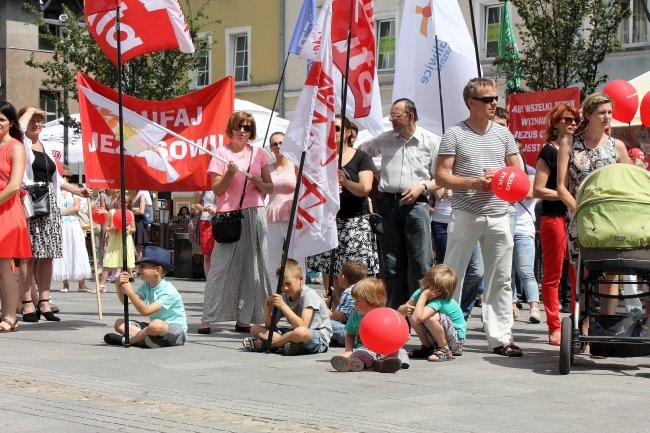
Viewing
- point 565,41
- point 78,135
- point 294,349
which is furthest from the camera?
point 78,135

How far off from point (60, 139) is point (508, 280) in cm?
2074

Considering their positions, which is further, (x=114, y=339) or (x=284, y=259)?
(x=114, y=339)

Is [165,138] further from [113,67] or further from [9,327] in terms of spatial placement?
[113,67]

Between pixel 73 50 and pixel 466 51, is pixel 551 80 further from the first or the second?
pixel 466 51

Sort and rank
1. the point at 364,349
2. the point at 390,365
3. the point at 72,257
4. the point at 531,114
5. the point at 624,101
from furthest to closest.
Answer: the point at 531,114 → the point at 72,257 → the point at 624,101 → the point at 364,349 → the point at 390,365

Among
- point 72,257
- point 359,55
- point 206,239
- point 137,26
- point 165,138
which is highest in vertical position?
point 137,26

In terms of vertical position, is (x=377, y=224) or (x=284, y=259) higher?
(x=377, y=224)

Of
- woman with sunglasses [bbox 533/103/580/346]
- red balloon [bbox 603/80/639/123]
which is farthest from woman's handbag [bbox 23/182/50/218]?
red balloon [bbox 603/80/639/123]

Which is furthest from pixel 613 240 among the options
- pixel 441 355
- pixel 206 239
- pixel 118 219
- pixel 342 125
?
pixel 118 219

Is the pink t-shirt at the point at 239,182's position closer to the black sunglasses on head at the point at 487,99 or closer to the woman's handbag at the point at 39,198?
the woman's handbag at the point at 39,198

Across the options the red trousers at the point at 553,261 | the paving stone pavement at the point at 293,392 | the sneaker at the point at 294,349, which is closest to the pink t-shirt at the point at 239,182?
the paving stone pavement at the point at 293,392

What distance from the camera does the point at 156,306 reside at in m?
10.3

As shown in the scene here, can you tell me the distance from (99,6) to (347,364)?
4.19m

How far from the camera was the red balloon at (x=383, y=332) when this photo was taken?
8.69 meters
